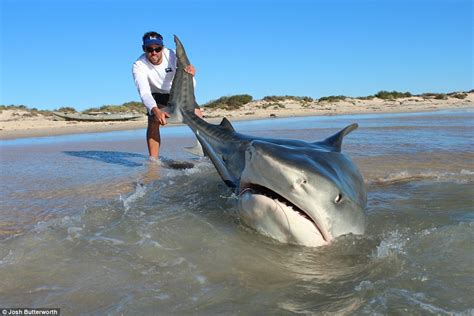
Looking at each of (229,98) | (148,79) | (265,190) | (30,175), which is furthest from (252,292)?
(229,98)

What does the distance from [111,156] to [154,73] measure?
5.52ft

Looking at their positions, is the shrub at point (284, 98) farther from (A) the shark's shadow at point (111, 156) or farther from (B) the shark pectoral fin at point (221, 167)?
(B) the shark pectoral fin at point (221, 167)

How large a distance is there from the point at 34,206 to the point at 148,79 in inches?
123

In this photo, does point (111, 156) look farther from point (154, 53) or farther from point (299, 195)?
point (299, 195)

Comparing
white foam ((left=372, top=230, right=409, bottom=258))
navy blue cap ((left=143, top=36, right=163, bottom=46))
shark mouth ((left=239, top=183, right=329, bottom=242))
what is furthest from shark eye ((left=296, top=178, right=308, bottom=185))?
navy blue cap ((left=143, top=36, right=163, bottom=46))

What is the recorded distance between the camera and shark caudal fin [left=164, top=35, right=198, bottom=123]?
543 cm

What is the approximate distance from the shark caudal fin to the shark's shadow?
3.79ft

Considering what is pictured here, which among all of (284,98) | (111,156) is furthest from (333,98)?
(111,156)

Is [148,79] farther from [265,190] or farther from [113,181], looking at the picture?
[265,190]

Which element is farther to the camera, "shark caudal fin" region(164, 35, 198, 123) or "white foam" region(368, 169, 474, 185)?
"shark caudal fin" region(164, 35, 198, 123)

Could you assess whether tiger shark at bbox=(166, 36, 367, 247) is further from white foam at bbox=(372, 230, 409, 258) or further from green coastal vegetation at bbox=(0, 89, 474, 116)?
green coastal vegetation at bbox=(0, 89, 474, 116)

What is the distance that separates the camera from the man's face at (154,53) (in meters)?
6.18

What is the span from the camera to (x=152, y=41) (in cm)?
612

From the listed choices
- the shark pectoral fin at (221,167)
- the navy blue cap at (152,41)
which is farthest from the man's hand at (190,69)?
the shark pectoral fin at (221,167)
